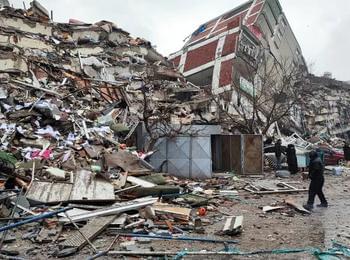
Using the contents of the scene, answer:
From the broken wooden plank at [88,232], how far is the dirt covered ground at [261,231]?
10cm

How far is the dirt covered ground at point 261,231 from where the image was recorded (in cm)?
617

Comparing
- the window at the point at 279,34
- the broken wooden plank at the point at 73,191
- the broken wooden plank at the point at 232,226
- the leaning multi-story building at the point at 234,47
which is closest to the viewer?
the broken wooden plank at the point at 232,226

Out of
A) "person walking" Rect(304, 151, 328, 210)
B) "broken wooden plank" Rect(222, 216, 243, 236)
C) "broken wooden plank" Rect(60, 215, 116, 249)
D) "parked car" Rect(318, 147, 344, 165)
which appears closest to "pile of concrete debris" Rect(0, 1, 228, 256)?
"broken wooden plank" Rect(60, 215, 116, 249)

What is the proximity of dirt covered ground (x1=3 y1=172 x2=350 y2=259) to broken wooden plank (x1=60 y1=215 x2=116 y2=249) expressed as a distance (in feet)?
0.34

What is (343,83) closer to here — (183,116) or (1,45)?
(183,116)

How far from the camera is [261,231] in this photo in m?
7.45

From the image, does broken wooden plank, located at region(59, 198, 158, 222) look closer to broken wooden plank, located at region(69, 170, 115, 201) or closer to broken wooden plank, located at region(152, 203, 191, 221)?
broken wooden plank, located at region(152, 203, 191, 221)

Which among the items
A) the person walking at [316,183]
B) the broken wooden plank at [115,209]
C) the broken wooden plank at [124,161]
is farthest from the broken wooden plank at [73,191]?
the person walking at [316,183]

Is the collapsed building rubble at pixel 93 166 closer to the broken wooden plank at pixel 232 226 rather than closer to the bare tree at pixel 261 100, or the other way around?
the broken wooden plank at pixel 232 226

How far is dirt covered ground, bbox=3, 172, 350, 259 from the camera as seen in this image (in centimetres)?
617

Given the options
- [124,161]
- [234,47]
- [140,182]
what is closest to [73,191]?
[140,182]

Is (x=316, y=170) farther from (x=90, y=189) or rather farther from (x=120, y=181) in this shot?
(x=90, y=189)

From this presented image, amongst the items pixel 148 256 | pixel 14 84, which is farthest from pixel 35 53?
pixel 148 256

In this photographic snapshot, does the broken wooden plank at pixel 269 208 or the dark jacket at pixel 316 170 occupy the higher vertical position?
the dark jacket at pixel 316 170
